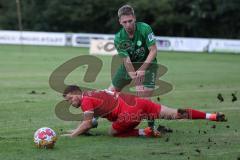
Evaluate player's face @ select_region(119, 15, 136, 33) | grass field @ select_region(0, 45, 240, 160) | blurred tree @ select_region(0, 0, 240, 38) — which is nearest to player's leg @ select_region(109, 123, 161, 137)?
grass field @ select_region(0, 45, 240, 160)

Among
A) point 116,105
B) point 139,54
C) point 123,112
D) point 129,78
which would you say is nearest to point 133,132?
point 123,112

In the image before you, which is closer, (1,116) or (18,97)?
(1,116)

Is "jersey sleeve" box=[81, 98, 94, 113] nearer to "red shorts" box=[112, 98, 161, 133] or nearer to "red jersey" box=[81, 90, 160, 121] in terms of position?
"red jersey" box=[81, 90, 160, 121]

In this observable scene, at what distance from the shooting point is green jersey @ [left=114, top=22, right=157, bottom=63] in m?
11.3

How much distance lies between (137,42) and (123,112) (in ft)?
4.68

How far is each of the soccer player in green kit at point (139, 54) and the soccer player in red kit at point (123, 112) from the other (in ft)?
1.23

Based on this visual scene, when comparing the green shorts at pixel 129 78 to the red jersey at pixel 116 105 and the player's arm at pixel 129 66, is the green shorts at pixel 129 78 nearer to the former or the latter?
the player's arm at pixel 129 66

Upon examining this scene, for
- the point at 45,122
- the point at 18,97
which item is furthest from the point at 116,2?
the point at 45,122

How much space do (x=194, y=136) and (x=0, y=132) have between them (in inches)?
128

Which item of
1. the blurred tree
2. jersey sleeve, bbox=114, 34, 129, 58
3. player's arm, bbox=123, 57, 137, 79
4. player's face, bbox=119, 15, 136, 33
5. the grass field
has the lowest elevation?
the grass field

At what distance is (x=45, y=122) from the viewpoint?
488 inches

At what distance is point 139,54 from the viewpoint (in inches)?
454

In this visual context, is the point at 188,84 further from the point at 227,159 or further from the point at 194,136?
the point at 227,159

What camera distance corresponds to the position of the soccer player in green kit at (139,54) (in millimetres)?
11273
